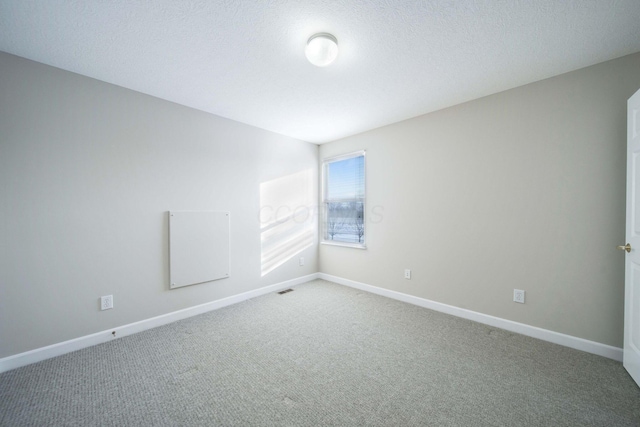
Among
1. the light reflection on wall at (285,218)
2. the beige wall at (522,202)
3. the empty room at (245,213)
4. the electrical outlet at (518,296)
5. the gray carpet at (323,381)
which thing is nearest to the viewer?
the gray carpet at (323,381)

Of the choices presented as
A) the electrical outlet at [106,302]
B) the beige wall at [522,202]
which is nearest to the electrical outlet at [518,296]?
the beige wall at [522,202]

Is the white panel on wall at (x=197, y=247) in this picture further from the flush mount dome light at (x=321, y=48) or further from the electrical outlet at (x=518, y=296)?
the electrical outlet at (x=518, y=296)

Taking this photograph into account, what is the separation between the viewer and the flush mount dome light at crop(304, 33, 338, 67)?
1765 mm

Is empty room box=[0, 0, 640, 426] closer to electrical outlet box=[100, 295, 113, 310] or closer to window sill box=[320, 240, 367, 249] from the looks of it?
electrical outlet box=[100, 295, 113, 310]

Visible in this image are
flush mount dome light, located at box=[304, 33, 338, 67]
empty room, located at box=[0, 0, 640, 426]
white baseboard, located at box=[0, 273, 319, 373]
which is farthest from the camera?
white baseboard, located at box=[0, 273, 319, 373]

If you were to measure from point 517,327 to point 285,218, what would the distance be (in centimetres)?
309

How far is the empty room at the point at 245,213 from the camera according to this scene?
1.60 meters

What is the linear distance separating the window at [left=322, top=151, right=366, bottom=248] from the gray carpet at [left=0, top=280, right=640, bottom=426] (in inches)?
66.4

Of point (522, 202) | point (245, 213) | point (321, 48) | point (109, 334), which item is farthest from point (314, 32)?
point (109, 334)

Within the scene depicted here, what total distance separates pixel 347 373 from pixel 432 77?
2626 mm

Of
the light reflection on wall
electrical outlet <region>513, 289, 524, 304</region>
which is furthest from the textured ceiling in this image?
electrical outlet <region>513, 289, 524, 304</region>

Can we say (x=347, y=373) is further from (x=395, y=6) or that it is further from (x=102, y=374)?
(x=395, y=6)

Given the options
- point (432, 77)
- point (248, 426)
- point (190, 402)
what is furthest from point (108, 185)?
point (432, 77)

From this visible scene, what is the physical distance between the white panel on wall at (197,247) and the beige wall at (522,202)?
2.22 m
